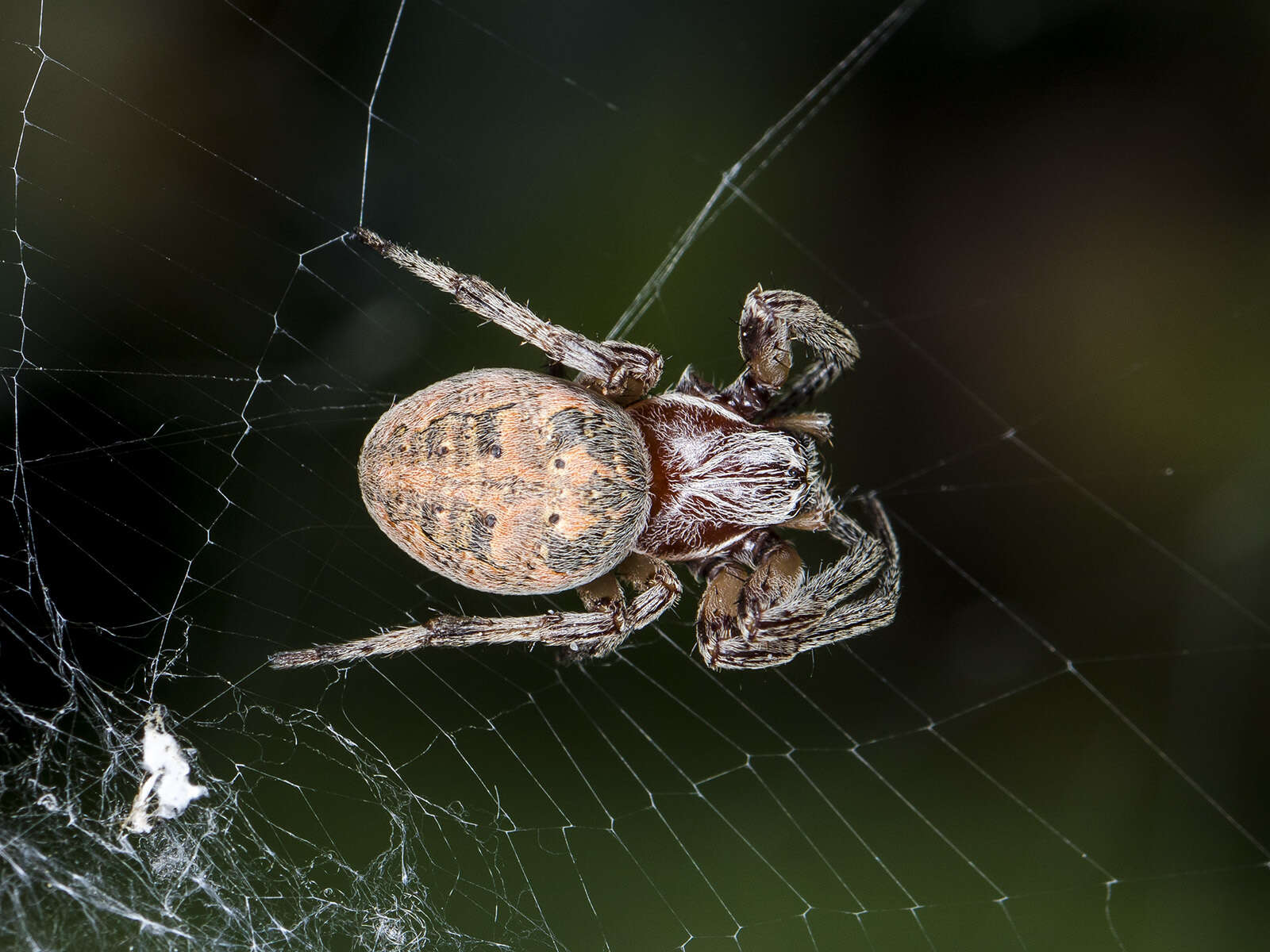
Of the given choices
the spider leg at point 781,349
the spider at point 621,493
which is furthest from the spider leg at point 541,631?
the spider leg at point 781,349

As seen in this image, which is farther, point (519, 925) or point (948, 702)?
point (948, 702)

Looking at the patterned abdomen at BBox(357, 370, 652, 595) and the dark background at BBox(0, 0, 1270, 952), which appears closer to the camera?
the patterned abdomen at BBox(357, 370, 652, 595)

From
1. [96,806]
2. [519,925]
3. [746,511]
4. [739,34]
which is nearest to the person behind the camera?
[96,806]

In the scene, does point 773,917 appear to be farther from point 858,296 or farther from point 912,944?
point 858,296

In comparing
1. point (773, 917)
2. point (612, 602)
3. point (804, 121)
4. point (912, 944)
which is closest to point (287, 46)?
point (804, 121)

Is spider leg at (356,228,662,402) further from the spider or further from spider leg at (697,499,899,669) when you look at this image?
spider leg at (697,499,899,669)

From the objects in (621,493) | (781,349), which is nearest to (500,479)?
(621,493)

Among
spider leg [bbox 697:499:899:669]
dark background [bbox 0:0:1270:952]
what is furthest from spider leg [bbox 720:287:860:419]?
spider leg [bbox 697:499:899:669]

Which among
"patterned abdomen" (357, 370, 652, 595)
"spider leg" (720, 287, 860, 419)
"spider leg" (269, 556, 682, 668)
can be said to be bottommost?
"spider leg" (269, 556, 682, 668)
